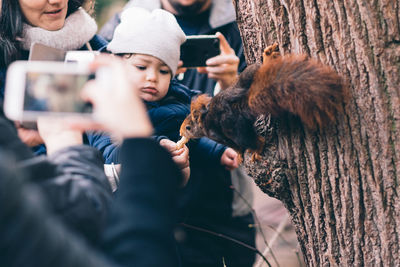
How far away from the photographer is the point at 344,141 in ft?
4.40

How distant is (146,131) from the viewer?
794mm

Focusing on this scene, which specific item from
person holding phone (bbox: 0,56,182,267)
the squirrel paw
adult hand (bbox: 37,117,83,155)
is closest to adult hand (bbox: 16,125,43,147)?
adult hand (bbox: 37,117,83,155)

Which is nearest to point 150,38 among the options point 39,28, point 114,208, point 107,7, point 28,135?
point 39,28

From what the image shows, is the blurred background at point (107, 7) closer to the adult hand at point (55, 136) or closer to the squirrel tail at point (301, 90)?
the squirrel tail at point (301, 90)

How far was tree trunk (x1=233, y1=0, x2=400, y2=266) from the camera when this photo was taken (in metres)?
1.28

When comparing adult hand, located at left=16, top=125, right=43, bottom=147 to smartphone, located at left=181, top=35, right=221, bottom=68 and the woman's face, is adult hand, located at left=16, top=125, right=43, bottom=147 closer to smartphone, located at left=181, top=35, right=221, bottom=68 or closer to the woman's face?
the woman's face

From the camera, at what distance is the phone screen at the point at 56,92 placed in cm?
83

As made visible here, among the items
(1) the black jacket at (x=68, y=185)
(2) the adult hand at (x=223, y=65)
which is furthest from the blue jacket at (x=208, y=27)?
(1) the black jacket at (x=68, y=185)

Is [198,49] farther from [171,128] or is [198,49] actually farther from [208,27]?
[171,128]

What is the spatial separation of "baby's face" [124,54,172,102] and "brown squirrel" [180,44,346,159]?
0.35 meters

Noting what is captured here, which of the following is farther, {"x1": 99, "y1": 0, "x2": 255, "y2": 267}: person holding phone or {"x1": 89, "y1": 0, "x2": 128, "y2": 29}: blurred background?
{"x1": 89, "y1": 0, "x2": 128, "y2": 29}: blurred background

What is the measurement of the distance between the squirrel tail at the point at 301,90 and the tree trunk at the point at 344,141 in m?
0.06

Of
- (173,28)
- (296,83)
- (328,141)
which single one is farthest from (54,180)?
(173,28)

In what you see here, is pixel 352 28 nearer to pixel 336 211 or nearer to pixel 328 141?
pixel 328 141
